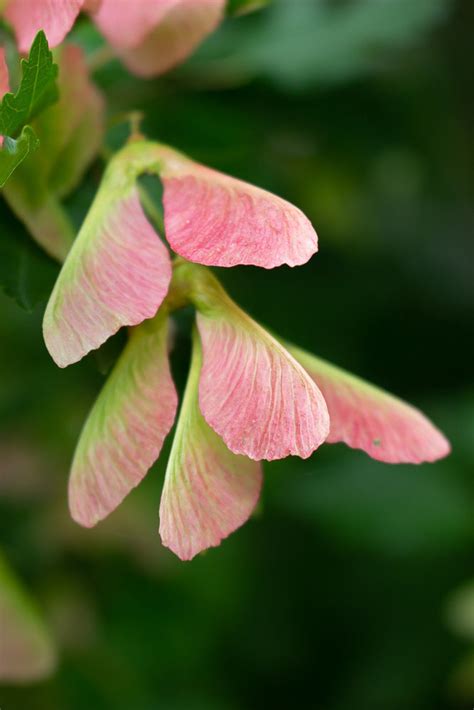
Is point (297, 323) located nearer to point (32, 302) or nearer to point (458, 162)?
point (458, 162)

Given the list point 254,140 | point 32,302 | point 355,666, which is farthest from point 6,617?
point 355,666

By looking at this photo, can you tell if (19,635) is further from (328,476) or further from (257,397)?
(328,476)

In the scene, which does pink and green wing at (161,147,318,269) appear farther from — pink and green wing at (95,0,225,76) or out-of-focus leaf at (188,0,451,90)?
out-of-focus leaf at (188,0,451,90)

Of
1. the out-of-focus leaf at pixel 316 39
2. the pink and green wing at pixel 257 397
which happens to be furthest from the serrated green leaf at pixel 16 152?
the out-of-focus leaf at pixel 316 39

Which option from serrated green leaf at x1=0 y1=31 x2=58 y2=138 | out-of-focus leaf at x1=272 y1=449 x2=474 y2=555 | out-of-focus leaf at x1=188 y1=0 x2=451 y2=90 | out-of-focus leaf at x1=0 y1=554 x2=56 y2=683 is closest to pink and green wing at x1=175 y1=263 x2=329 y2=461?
serrated green leaf at x1=0 y1=31 x2=58 y2=138

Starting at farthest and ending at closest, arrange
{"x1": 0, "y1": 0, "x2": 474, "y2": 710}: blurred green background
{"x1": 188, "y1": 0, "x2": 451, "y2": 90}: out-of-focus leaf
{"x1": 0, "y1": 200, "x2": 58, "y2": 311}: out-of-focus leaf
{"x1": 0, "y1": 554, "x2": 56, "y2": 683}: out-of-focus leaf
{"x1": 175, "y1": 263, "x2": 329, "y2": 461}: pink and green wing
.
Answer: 1. {"x1": 0, "y1": 0, "x2": 474, "y2": 710}: blurred green background
2. {"x1": 188, "y1": 0, "x2": 451, "y2": 90}: out-of-focus leaf
3. {"x1": 0, "y1": 554, "x2": 56, "y2": 683}: out-of-focus leaf
4. {"x1": 0, "y1": 200, "x2": 58, "y2": 311}: out-of-focus leaf
5. {"x1": 175, "y1": 263, "x2": 329, "y2": 461}: pink and green wing
